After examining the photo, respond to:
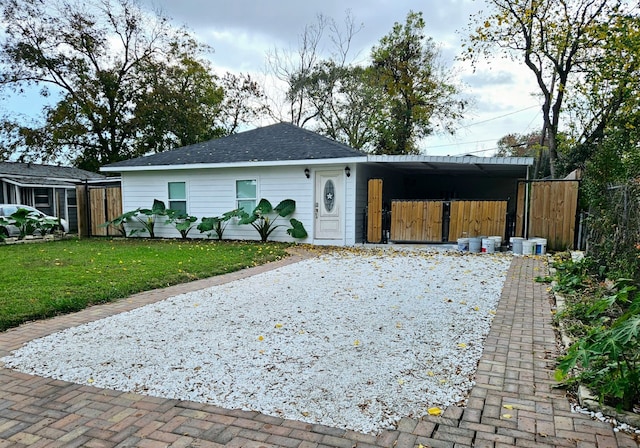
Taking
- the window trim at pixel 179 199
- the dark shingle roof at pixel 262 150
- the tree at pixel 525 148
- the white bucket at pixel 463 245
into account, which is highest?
the tree at pixel 525 148

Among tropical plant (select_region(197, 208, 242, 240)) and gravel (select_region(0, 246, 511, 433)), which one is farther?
tropical plant (select_region(197, 208, 242, 240))

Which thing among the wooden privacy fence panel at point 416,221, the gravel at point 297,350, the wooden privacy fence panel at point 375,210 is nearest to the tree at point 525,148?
the wooden privacy fence panel at point 416,221

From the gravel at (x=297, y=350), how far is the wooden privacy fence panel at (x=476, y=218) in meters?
4.62

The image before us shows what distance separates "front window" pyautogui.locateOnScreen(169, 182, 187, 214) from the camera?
1353 centimetres

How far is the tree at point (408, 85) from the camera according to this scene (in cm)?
2464

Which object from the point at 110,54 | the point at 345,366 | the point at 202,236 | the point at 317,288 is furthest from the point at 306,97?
the point at 345,366

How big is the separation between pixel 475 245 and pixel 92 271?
8275 millimetres

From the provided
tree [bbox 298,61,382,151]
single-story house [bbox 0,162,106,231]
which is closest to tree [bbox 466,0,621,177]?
tree [bbox 298,61,382,151]

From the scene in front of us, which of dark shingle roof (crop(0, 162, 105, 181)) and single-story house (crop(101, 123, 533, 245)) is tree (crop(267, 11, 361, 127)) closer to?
single-story house (crop(101, 123, 533, 245))

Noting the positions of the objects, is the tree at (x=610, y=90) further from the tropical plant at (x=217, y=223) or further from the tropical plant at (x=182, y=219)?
the tropical plant at (x=182, y=219)

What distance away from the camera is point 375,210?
11.3m

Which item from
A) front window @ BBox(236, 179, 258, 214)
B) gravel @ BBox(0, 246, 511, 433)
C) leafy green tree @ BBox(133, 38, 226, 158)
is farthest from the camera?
leafy green tree @ BBox(133, 38, 226, 158)

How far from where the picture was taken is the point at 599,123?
17.0 metres

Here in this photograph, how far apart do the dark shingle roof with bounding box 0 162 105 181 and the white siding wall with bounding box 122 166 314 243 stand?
723 centimetres
